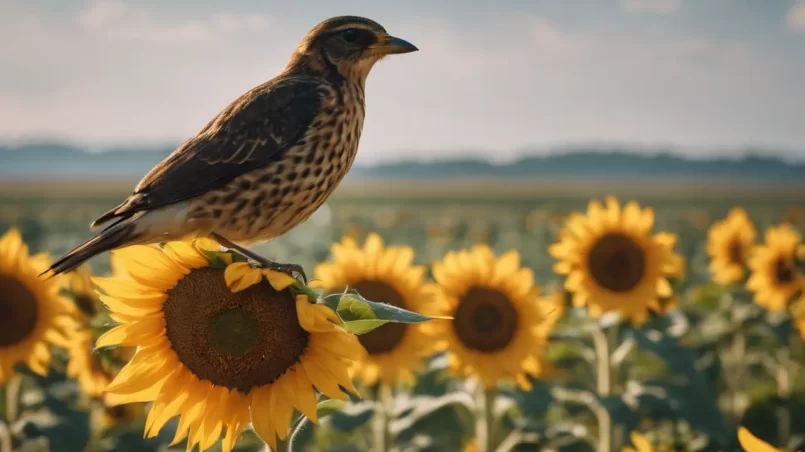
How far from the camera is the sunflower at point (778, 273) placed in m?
8.48

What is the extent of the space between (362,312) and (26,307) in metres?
3.43

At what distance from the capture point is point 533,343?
5555 millimetres

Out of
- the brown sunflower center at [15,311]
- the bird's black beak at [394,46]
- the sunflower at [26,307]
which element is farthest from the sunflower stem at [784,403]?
the brown sunflower center at [15,311]

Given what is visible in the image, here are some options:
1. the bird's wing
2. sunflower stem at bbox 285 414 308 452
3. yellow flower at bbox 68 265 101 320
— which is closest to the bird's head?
the bird's wing

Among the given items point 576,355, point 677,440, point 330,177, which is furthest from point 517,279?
point 330,177

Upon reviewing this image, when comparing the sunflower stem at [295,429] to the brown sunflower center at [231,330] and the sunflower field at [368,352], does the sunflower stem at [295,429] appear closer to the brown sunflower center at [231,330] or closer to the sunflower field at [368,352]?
the sunflower field at [368,352]

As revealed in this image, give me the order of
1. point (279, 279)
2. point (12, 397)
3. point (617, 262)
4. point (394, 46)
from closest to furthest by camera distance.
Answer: point (279, 279)
point (394, 46)
point (12, 397)
point (617, 262)

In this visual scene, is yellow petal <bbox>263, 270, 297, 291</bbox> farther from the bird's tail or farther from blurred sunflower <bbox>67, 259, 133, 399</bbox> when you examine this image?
blurred sunflower <bbox>67, 259, 133, 399</bbox>

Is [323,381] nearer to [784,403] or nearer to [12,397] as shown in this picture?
[12,397]

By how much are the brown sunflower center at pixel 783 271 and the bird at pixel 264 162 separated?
661 centimetres

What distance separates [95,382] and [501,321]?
3002mm

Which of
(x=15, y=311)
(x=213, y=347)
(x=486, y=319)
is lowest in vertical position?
(x=486, y=319)

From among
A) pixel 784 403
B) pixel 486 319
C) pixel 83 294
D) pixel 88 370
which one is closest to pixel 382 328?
pixel 486 319

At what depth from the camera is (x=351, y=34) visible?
3.49 metres
